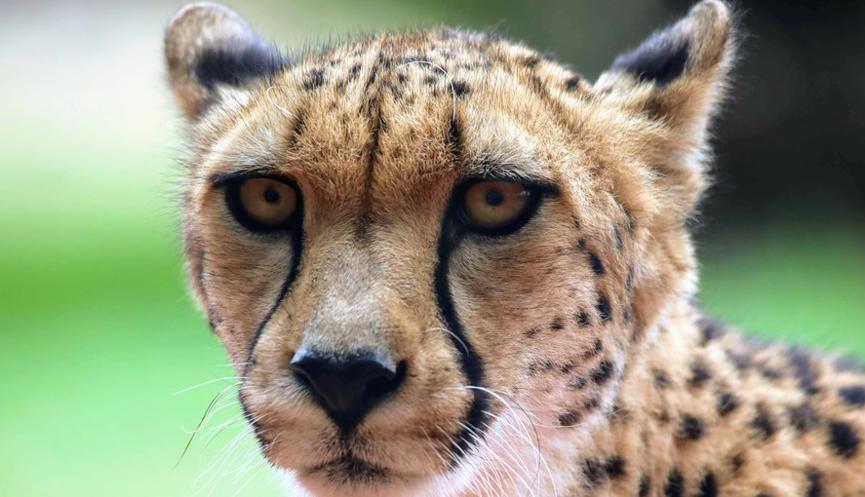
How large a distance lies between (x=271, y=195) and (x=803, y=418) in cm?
101

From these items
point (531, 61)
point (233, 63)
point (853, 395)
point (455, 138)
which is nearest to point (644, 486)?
point (853, 395)

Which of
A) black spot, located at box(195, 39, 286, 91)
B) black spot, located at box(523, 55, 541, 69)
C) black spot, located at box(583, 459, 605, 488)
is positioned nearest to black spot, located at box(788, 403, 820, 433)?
black spot, located at box(583, 459, 605, 488)

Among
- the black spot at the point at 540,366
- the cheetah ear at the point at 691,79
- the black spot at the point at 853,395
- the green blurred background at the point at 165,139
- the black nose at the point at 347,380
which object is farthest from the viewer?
the green blurred background at the point at 165,139

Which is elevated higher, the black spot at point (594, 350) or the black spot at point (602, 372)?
the black spot at point (594, 350)

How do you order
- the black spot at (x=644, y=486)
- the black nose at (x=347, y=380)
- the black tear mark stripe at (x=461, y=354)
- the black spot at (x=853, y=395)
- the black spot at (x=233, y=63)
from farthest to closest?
the black spot at (x=233, y=63) → the black spot at (x=853, y=395) → the black spot at (x=644, y=486) → the black tear mark stripe at (x=461, y=354) → the black nose at (x=347, y=380)

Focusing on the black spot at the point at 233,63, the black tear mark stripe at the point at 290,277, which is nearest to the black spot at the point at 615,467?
the black tear mark stripe at the point at 290,277

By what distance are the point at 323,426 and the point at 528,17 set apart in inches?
174

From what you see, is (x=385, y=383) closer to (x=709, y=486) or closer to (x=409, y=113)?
(x=409, y=113)

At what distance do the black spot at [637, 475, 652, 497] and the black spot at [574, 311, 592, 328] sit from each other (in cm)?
29

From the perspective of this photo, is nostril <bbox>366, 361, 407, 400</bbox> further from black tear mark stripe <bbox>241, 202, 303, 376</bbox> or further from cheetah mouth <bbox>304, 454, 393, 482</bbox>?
black tear mark stripe <bbox>241, 202, 303, 376</bbox>

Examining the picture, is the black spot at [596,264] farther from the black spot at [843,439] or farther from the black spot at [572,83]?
the black spot at [843,439]

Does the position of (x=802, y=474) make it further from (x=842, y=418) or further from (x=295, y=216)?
(x=295, y=216)

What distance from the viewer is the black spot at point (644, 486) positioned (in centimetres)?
172

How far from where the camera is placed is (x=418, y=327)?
147 centimetres
